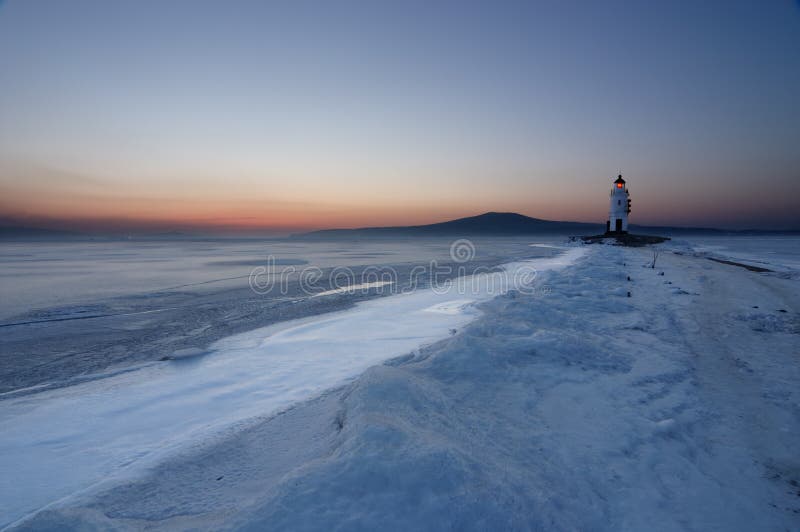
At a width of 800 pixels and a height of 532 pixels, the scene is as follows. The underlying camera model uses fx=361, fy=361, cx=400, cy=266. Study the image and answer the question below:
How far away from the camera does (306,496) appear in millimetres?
2115

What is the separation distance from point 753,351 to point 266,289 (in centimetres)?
1273

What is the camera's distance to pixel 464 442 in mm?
2902

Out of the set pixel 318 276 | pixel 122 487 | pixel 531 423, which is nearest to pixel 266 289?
pixel 318 276

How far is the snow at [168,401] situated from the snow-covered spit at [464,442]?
0.03 meters

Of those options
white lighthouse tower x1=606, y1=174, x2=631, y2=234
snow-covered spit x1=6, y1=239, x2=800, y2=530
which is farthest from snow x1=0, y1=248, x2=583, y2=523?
white lighthouse tower x1=606, y1=174, x2=631, y2=234

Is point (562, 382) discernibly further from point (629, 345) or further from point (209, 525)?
point (209, 525)

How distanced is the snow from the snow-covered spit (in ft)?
0.11

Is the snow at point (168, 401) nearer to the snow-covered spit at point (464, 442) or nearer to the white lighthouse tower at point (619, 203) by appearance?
the snow-covered spit at point (464, 442)

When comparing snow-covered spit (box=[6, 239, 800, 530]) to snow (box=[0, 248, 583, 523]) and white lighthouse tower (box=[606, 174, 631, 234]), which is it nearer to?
snow (box=[0, 248, 583, 523])

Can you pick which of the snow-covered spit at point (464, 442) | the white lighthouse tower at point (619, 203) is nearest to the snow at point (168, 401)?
the snow-covered spit at point (464, 442)

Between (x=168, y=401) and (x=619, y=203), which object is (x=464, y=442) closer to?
(x=168, y=401)

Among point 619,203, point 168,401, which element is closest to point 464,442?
point 168,401

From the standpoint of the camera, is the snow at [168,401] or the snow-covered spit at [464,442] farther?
the snow at [168,401]

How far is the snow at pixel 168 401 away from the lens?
3.13m
